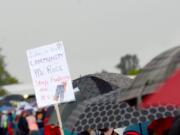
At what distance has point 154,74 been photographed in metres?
4.62

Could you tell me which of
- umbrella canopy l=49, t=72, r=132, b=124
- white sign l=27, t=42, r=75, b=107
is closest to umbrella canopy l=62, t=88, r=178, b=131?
white sign l=27, t=42, r=75, b=107

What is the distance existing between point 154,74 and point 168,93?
38 cm

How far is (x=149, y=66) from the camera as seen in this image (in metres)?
4.89

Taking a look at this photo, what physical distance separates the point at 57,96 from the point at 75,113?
2.91ft

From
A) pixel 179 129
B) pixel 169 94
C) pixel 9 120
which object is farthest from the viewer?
pixel 9 120

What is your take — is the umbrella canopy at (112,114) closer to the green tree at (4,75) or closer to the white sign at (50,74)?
the white sign at (50,74)

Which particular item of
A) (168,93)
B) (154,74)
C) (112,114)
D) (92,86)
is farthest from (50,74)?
(168,93)

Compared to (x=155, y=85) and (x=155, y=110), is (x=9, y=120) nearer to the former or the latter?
(x=155, y=110)

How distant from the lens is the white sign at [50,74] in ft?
30.8

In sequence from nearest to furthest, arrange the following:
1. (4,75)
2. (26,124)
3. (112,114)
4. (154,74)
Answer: (154,74) < (112,114) < (26,124) < (4,75)

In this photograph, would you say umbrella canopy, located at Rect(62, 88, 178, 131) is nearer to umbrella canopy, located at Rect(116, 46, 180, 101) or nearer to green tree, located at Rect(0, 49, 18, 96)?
umbrella canopy, located at Rect(116, 46, 180, 101)

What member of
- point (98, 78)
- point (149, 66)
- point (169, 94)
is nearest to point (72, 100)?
point (98, 78)

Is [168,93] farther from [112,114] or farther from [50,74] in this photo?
[50,74]

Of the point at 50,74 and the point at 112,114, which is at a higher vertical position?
the point at 50,74
